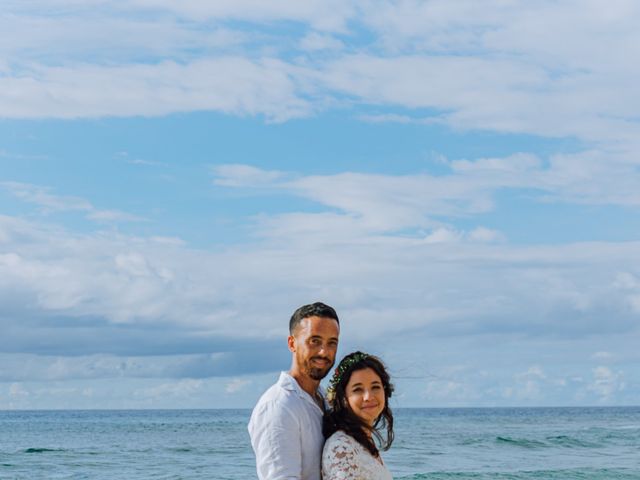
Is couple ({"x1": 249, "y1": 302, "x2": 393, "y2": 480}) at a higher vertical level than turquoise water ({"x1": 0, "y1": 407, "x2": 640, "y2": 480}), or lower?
higher

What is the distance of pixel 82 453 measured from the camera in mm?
29625

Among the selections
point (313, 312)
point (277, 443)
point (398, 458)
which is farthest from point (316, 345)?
point (398, 458)

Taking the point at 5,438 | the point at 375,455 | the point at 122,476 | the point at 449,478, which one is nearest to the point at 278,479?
the point at 375,455

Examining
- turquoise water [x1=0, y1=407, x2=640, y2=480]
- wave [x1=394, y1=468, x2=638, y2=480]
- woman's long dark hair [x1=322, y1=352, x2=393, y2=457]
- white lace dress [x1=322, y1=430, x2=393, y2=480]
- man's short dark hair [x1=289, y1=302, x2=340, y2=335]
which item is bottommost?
wave [x1=394, y1=468, x2=638, y2=480]

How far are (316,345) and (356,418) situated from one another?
17.0 inches

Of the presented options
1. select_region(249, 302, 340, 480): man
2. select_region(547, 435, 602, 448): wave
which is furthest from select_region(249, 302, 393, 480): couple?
select_region(547, 435, 602, 448): wave

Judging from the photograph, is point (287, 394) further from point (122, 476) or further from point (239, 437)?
point (239, 437)

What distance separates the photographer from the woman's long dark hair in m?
4.54

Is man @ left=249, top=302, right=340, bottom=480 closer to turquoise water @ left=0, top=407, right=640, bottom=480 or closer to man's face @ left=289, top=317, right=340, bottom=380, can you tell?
man's face @ left=289, top=317, right=340, bottom=380

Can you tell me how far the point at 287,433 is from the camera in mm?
4250

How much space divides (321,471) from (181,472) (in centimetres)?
1880

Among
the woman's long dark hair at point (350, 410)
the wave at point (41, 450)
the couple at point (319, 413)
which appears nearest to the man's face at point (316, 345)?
the couple at point (319, 413)

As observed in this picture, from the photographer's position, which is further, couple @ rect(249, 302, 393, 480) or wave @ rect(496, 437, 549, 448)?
wave @ rect(496, 437, 549, 448)

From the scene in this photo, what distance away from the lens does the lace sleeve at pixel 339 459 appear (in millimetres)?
4398
